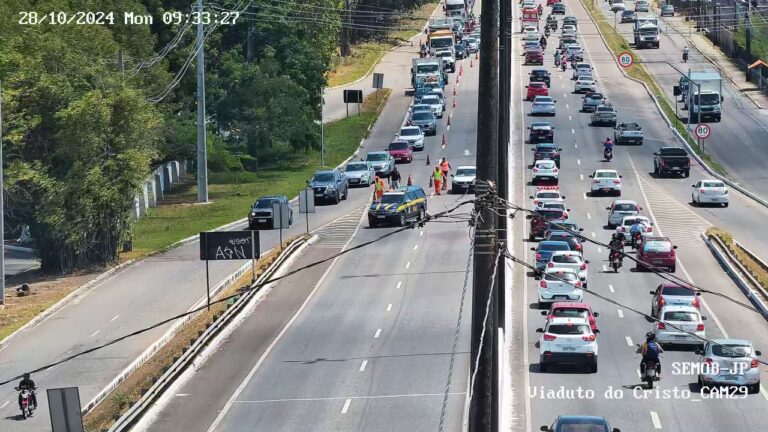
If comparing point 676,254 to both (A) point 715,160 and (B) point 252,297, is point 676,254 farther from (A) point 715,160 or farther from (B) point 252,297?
(A) point 715,160

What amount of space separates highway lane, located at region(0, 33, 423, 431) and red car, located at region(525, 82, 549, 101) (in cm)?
4431

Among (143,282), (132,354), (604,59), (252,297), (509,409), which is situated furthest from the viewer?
(604,59)

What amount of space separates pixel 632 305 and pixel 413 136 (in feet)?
141

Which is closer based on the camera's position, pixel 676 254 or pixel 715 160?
pixel 676 254

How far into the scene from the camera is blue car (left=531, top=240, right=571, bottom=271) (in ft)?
167

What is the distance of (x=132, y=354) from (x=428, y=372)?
11.9 metres

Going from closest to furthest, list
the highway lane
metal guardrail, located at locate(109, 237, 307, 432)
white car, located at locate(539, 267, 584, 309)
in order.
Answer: metal guardrail, located at locate(109, 237, 307, 432), the highway lane, white car, located at locate(539, 267, 584, 309)

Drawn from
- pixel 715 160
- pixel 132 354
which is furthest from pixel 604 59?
pixel 132 354

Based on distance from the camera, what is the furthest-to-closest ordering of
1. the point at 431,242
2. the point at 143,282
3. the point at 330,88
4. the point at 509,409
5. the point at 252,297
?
the point at 330,88 → the point at 431,242 → the point at 143,282 → the point at 252,297 → the point at 509,409

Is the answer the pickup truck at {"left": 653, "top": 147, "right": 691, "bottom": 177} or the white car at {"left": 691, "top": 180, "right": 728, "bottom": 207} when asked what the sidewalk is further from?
the white car at {"left": 691, "top": 180, "right": 728, "bottom": 207}

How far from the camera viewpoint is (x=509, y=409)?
3403 cm

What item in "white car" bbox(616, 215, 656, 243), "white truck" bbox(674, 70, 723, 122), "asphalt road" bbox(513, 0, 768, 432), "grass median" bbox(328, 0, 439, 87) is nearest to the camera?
"asphalt road" bbox(513, 0, 768, 432)

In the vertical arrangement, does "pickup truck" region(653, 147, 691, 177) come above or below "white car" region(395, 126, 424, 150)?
below

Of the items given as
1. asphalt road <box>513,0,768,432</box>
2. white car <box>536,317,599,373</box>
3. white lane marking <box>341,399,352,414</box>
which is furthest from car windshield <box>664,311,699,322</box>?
white lane marking <box>341,399,352,414</box>
